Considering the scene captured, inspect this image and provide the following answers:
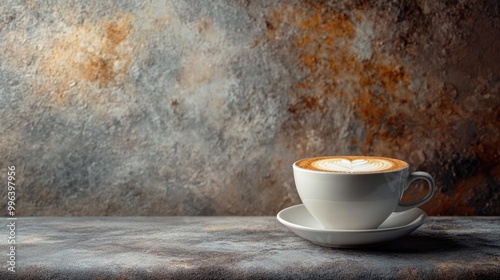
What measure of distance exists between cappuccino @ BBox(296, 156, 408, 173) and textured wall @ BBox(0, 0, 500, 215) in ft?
0.59

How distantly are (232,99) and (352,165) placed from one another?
329 millimetres

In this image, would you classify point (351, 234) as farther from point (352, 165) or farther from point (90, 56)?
point (90, 56)

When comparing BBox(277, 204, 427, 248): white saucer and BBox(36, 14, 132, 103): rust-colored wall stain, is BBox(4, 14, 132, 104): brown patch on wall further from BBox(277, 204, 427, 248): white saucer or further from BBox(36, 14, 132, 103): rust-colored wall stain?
BBox(277, 204, 427, 248): white saucer

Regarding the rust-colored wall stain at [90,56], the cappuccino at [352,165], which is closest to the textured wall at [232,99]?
the rust-colored wall stain at [90,56]

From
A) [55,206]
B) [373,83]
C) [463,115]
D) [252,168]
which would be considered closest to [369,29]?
[373,83]

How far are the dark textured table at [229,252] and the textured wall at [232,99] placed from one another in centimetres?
9

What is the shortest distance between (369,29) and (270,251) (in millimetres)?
529

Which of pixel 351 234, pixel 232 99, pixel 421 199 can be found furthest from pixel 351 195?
pixel 232 99

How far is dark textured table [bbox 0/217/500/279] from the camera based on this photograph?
3.02 feet

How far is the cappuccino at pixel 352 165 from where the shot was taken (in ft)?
3.50

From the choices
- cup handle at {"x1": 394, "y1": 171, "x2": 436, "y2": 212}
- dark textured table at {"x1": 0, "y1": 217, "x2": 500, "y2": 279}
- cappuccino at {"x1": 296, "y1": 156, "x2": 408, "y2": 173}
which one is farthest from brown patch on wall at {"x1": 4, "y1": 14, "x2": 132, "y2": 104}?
cup handle at {"x1": 394, "y1": 171, "x2": 436, "y2": 212}

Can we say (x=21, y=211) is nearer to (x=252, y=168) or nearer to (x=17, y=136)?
(x=17, y=136)

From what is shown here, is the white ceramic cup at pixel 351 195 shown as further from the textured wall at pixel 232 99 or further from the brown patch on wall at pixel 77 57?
the brown patch on wall at pixel 77 57

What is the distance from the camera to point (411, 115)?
130 centimetres
